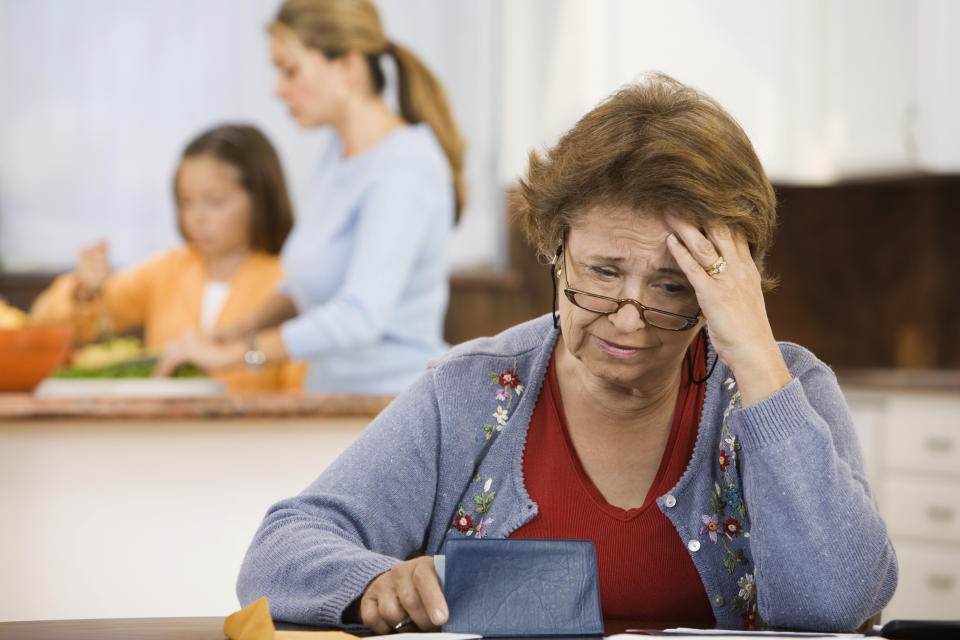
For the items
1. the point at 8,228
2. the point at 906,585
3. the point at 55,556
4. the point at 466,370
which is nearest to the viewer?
the point at 466,370

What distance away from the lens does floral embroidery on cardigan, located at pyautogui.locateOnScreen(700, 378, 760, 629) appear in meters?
1.23

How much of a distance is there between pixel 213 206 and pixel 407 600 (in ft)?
9.86

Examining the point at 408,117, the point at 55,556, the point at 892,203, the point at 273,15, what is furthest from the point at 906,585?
the point at 273,15

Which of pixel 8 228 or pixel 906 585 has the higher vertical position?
pixel 8 228

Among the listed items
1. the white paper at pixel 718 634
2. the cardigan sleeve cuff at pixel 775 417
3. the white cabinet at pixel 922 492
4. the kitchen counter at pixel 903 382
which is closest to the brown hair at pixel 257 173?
the kitchen counter at pixel 903 382

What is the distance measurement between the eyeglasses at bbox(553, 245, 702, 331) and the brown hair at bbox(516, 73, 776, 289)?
94 millimetres

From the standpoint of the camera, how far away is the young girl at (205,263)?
3750mm

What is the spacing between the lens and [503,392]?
1.37 meters

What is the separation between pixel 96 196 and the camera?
13.0 ft

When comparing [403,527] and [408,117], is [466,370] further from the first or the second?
[408,117]

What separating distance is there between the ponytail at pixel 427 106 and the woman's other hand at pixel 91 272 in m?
1.19

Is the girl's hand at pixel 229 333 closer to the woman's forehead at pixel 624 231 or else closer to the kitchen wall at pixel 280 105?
the kitchen wall at pixel 280 105

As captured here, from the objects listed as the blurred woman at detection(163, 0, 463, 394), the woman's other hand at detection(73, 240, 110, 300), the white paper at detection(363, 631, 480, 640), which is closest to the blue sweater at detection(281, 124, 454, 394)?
the blurred woman at detection(163, 0, 463, 394)

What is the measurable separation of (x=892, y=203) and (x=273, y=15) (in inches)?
93.1
